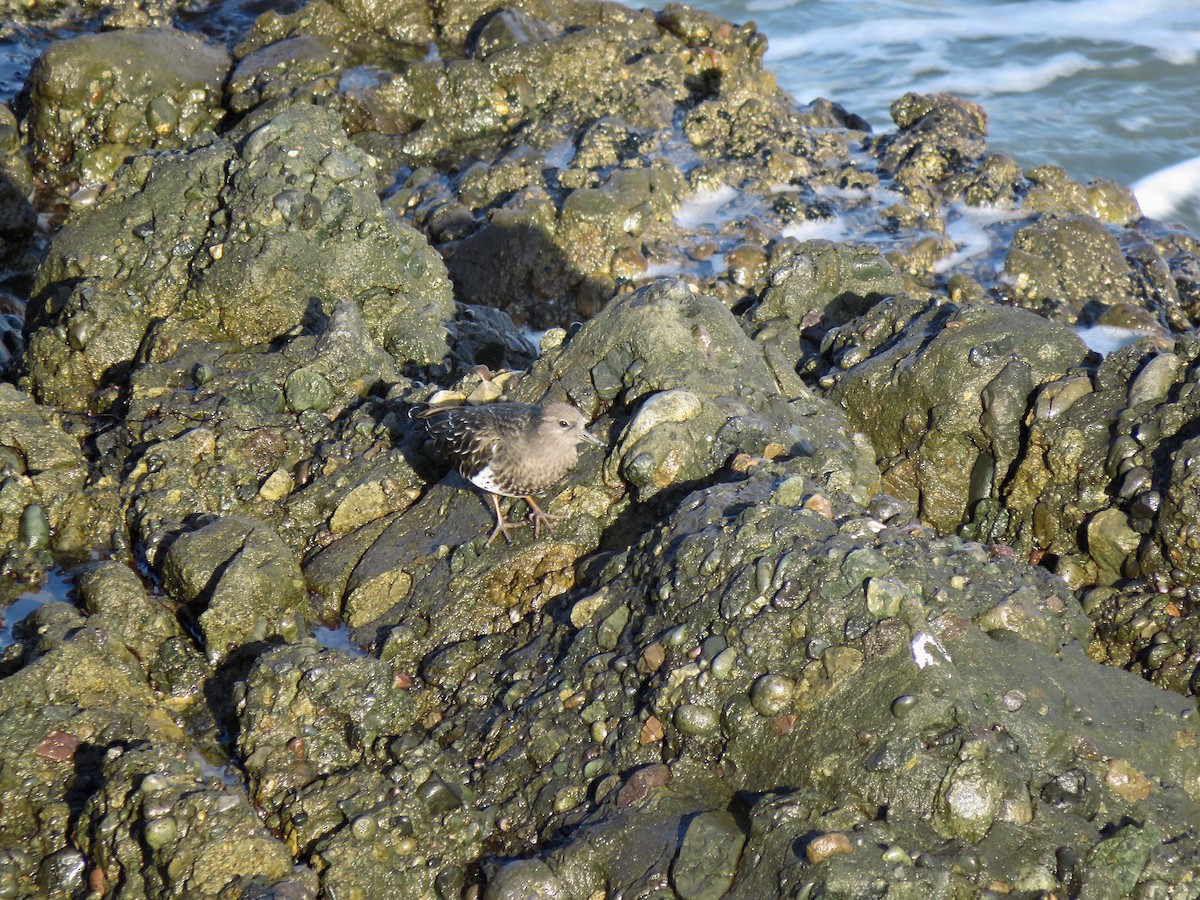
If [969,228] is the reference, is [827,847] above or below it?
above

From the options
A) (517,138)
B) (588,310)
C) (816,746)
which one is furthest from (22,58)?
(816,746)

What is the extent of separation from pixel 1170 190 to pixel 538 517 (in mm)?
11317

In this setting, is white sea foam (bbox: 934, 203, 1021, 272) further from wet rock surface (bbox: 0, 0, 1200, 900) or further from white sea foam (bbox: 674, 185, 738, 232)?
white sea foam (bbox: 674, 185, 738, 232)

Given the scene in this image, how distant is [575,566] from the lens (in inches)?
188

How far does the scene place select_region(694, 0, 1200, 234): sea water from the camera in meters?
13.8

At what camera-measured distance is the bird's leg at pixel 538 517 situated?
4.88 metres

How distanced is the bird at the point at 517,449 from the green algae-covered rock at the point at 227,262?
5.69 ft

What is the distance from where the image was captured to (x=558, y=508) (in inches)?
197

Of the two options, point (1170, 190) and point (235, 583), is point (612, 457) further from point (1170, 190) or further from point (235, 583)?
point (1170, 190)

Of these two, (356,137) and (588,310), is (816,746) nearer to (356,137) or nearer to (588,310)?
(588,310)

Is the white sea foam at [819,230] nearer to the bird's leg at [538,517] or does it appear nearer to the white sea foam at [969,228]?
the white sea foam at [969,228]

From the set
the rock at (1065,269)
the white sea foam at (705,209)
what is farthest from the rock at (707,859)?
the white sea foam at (705,209)

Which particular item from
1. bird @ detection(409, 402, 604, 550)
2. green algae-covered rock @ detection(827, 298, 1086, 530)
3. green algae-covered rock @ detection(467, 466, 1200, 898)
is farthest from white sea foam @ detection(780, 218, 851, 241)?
green algae-covered rock @ detection(467, 466, 1200, 898)

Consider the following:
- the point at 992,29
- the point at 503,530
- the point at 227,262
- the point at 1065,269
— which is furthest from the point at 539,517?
the point at 992,29
